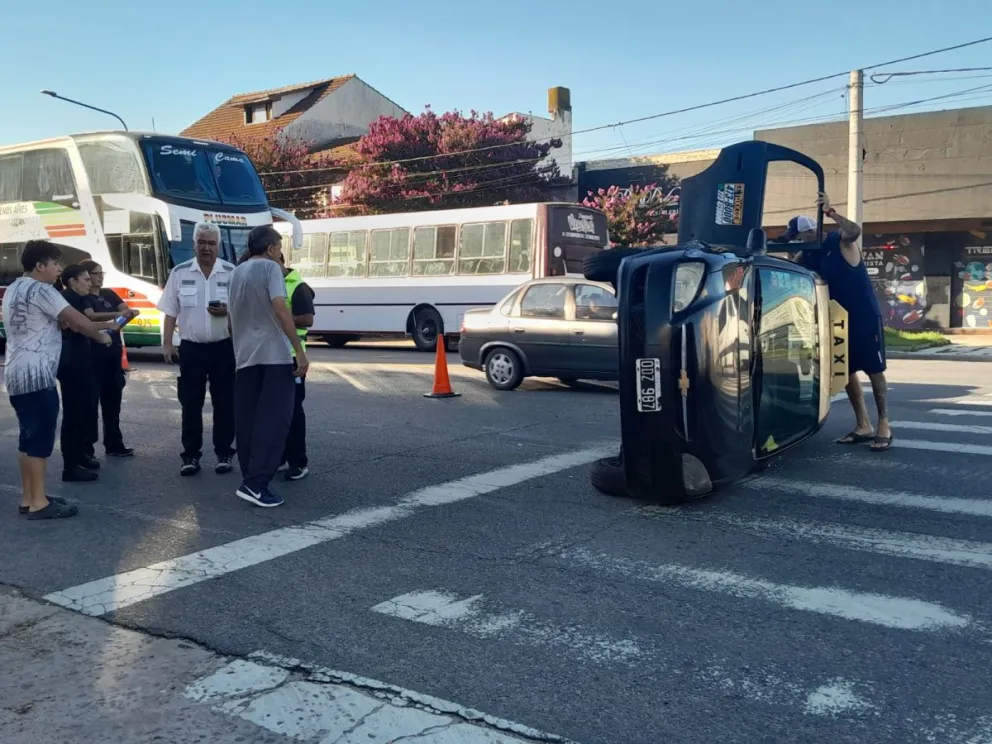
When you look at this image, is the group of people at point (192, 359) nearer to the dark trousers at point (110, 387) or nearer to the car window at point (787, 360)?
the dark trousers at point (110, 387)

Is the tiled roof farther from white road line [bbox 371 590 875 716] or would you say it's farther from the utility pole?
white road line [bbox 371 590 875 716]

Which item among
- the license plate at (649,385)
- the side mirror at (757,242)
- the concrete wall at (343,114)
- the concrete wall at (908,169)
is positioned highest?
the concrete wall at (343,114)

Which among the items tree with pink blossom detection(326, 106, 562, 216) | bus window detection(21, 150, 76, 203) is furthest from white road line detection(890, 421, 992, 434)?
tree with pink blossom detection(326, 106, 562, 216)

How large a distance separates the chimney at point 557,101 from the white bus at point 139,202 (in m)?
27.8

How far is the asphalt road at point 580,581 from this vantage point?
3.28 m

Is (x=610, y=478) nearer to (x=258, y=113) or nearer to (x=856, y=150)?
(x=856, y=150)

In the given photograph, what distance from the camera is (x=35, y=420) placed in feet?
19.2

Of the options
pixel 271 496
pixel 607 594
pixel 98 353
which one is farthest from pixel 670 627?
pixel 98 353

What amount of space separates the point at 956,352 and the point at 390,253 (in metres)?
12.8

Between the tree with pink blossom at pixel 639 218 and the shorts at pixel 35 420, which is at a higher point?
the tree with pink blossom at pixel 639 218

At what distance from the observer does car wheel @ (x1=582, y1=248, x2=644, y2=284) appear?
6.19m

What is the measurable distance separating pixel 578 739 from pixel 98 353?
635cm

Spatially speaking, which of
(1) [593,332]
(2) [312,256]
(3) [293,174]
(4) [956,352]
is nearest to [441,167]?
(3) [293,174]

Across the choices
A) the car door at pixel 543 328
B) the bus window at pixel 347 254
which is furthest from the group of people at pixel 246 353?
the bus window at pixel 347 254
